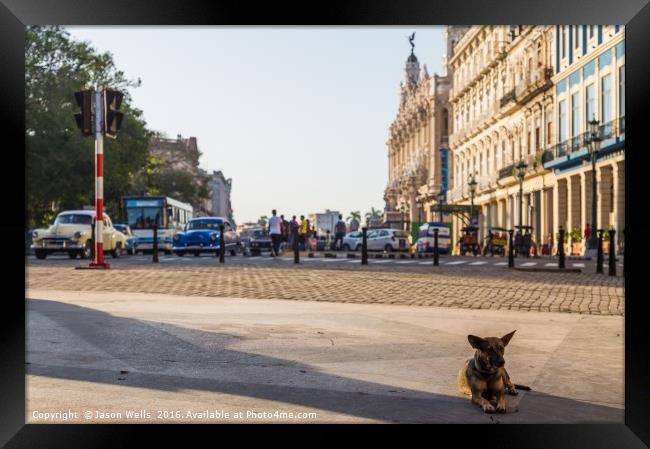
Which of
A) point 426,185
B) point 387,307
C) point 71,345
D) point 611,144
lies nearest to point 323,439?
point 71,345

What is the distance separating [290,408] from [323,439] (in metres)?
0.73

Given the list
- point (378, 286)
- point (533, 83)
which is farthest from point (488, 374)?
point (533, 83)

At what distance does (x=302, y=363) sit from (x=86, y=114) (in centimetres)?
1292

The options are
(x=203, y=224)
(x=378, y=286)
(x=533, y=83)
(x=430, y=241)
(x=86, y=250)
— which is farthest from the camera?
(x=533, y=83)

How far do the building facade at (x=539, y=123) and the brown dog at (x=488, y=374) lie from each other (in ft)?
101

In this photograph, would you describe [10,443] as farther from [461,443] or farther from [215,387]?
[461,443]

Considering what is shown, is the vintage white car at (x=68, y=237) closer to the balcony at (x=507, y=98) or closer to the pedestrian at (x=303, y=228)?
the pedestrian at (x=303, y=228)

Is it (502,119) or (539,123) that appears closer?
(539,123)

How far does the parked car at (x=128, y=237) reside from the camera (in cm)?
3712

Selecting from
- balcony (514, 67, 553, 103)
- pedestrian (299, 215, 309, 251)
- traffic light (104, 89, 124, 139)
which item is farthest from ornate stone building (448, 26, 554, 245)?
traffic light (104, 89, 124, 139)

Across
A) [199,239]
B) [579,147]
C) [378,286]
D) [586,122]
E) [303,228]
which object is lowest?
[378,286]

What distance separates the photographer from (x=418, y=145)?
92.8m

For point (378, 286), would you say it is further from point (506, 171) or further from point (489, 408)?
point (506, 171)

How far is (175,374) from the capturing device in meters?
5.69
